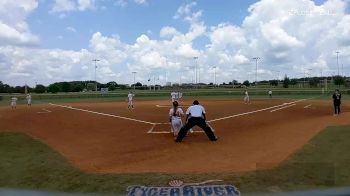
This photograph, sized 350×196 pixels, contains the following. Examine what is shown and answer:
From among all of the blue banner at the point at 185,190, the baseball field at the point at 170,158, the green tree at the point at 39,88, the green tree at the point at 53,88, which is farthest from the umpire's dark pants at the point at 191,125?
the green tree at the point at 39,88

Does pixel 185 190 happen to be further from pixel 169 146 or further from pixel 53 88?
pixel 53 88

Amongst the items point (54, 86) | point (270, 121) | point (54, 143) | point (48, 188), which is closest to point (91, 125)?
point (54, 143)

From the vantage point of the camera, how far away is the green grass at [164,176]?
8953 millimetres

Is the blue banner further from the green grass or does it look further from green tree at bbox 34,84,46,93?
green tree at bbox 34,84,46,93

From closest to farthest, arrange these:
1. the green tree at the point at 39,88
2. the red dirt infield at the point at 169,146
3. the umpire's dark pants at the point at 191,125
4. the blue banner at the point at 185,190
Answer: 1. the blue banner at the point at 185,190
2. the red dirt infield at the point at 169,146
3. the umpire's dark pants at the point at 191,125
4. the green tree at the point at 39,88

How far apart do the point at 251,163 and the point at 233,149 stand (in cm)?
233

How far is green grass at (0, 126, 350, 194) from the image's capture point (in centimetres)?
895

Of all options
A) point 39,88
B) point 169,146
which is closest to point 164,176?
point 169,146

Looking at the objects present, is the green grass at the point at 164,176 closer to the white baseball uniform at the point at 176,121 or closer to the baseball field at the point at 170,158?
the baseball field at the point at 170,158

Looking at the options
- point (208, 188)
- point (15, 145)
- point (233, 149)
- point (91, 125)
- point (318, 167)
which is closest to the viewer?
point (208, 188)

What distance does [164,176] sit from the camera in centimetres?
962

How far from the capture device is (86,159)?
1241 cm

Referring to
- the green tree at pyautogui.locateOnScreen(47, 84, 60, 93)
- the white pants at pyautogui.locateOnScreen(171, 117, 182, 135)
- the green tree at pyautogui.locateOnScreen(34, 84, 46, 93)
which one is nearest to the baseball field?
the white pants at pyautogui.locateOnScreen(171, 117, 182, 135)

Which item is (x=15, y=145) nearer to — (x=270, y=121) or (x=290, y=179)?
(x=290, y=179)
